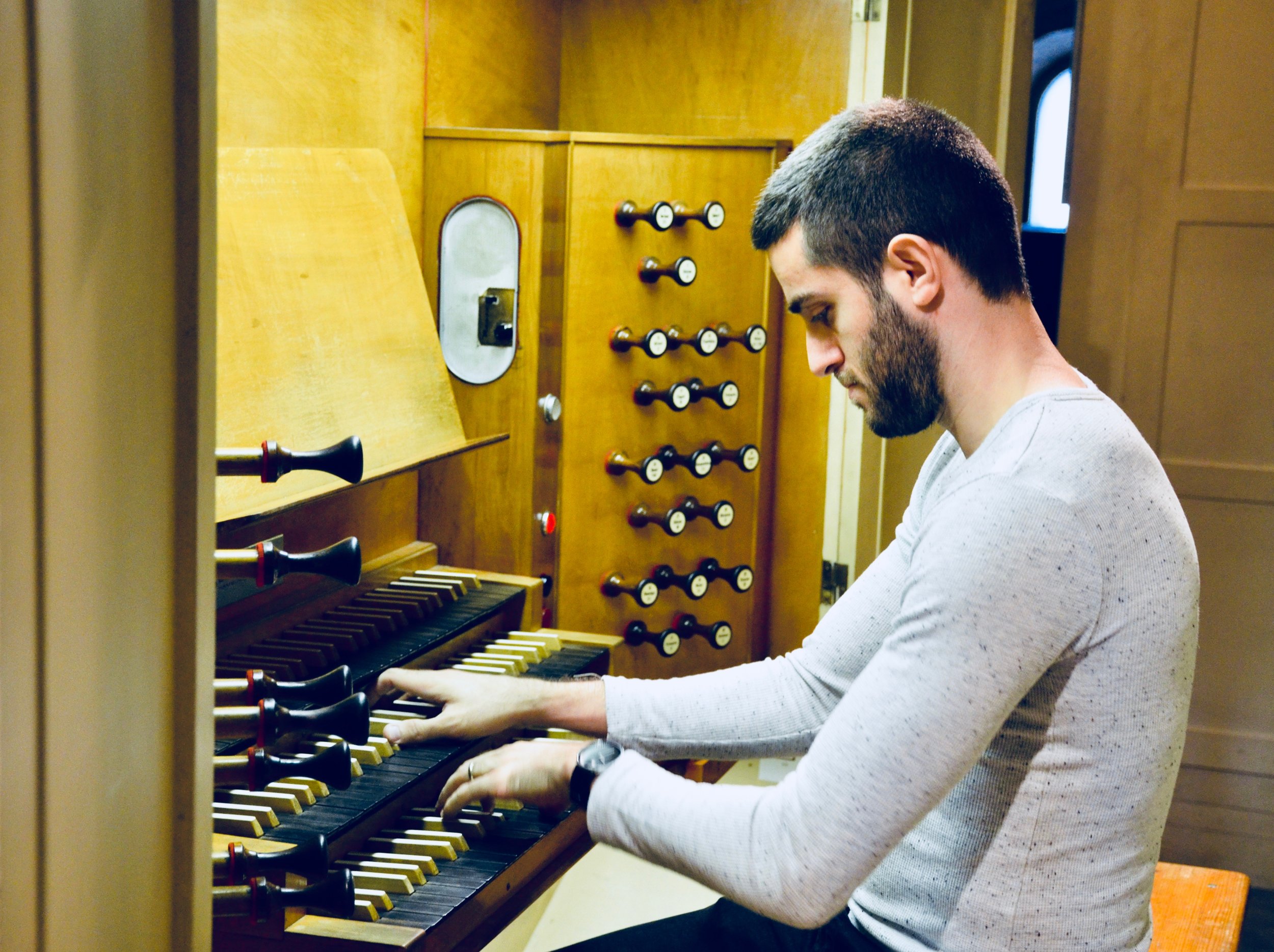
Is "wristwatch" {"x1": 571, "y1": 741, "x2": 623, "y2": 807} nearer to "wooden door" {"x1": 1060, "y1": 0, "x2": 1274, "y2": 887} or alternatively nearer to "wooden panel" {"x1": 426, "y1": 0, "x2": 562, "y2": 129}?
"wooden panel" {"x1": 426, "y1": 0, "x2": 562, "y2": 129}

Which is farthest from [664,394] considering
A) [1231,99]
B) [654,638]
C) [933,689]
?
[933,689]

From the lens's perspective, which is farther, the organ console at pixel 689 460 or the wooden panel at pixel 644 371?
the organ console at pixel 689 460

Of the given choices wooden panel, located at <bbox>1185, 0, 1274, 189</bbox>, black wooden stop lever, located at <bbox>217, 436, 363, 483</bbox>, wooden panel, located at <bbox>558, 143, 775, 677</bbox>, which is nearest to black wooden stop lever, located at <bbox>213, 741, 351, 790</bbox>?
black wooden stop lever, located at <bbox>217, 436, 363, 483</bbox>

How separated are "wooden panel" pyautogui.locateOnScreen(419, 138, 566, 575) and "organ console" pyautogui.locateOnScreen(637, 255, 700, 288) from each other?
11.4 inches

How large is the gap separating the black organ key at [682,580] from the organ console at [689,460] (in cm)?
28

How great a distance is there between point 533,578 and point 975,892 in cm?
172

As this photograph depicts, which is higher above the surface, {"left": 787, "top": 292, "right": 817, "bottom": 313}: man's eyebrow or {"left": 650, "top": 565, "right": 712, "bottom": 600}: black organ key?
{"left": 787, "top": 292, "right": 817, "bottom": 313}: man's eyebrow

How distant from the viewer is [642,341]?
3209 mm

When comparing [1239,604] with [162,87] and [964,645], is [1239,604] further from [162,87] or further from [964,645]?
[162,87]

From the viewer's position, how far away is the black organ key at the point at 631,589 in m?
3.34

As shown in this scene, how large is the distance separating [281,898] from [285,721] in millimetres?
374

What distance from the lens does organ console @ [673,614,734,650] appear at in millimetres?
3451

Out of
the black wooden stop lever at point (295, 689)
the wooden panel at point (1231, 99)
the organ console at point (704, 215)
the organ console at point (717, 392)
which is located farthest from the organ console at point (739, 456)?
the black wooden stop lever at point (295, 689)

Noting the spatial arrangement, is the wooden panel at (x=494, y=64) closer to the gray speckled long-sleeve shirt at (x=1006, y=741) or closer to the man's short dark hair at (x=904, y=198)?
the man's short dark hair at (x=904, y=198)
